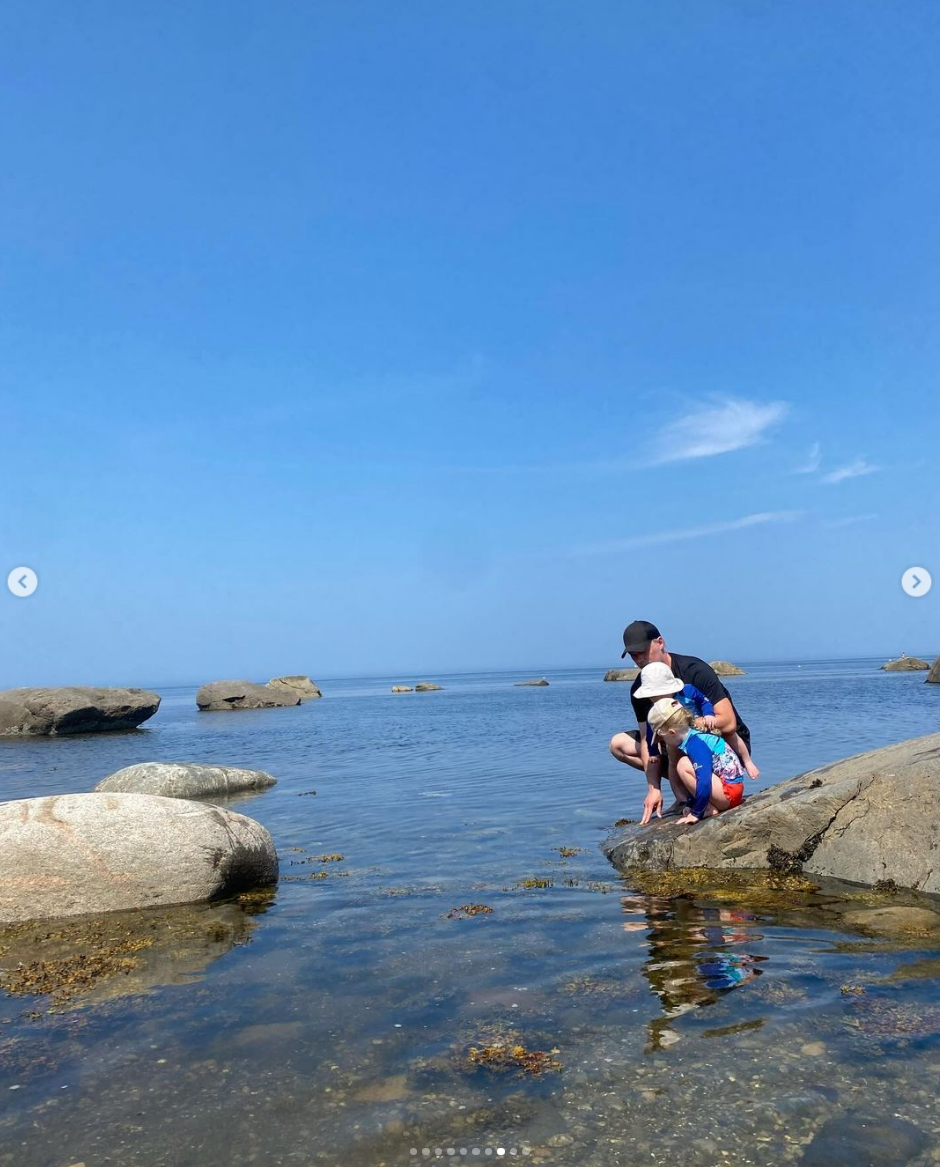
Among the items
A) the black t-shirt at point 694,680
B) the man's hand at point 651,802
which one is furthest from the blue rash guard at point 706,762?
the man's hand at point 651,802

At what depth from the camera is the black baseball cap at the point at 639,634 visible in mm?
9602

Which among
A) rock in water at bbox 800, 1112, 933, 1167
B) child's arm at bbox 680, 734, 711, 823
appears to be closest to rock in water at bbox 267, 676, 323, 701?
child's arm at bbox 680, 734, 711, 823

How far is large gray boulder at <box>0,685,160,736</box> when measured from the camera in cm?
3944

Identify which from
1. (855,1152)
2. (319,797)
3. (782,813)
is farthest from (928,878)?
(319,797)

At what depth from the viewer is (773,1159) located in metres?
3.92

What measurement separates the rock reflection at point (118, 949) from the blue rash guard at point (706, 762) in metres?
4.95

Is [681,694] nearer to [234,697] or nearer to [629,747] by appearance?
[629,747]

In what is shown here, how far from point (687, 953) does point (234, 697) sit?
57.2 m

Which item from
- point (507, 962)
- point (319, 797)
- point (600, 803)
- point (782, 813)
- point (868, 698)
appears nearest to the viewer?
point (507, 962)

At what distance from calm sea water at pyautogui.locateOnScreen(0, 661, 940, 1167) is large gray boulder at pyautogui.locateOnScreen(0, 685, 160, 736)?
32.7 metres

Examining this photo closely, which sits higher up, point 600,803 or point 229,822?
point 229,822

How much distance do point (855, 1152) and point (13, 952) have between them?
7.00 metres

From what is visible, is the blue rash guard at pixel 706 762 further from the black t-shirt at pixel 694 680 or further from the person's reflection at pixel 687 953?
the person's reflection at pixel 687 953

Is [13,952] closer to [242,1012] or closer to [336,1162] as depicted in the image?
[242,1012]
